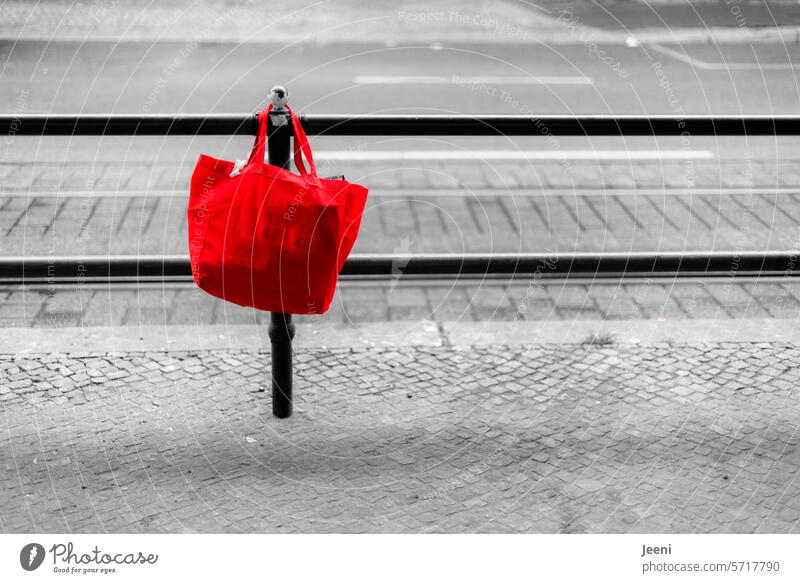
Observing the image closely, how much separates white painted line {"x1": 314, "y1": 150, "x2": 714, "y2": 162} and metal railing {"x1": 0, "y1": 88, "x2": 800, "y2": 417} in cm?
441

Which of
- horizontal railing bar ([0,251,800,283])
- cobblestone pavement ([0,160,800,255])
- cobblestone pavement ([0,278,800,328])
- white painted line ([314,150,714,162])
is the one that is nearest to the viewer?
horizontal railing bar ([0,251,800,283])

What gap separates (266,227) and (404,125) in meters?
0.67

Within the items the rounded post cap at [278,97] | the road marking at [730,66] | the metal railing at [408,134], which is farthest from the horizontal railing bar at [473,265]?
the road marking at [730,66]

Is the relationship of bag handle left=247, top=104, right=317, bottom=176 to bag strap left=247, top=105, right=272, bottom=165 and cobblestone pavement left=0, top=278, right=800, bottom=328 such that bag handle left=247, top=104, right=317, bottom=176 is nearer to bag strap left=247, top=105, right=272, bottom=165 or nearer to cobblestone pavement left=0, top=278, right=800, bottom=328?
bag strap left=247, top=105, right=272, bottom=165

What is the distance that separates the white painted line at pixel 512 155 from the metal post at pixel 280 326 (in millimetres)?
4455

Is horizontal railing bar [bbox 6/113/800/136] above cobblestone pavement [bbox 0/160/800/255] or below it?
above

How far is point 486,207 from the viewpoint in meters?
6.76

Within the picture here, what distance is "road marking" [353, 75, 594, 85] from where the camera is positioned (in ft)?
35.1

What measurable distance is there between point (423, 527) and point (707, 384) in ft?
4.86

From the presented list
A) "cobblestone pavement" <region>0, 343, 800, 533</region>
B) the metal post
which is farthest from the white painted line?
the metal post

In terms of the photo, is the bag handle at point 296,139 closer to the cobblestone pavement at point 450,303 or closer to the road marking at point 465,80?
the cobblestone pavement at point 450,303

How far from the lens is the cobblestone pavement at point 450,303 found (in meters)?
4.95

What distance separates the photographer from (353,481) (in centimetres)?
322
